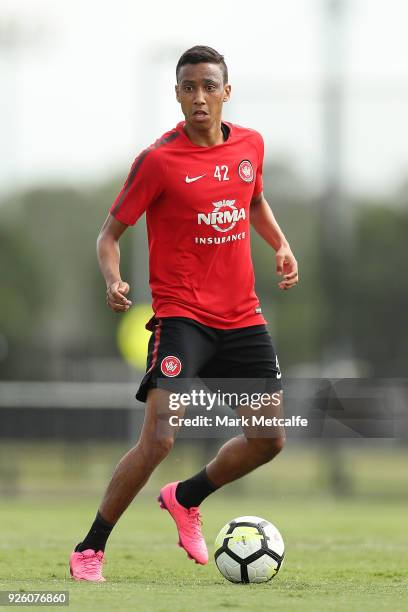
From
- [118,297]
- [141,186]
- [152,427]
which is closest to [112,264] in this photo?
[118,297]

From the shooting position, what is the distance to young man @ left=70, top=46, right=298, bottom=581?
259 inches

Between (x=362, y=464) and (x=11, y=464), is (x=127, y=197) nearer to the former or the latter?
(x=11, y=464)

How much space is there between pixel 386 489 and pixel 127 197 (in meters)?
12.4

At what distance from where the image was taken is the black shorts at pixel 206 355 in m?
6.52

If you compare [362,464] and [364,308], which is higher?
[364,308]

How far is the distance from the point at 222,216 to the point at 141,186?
0.44 meters

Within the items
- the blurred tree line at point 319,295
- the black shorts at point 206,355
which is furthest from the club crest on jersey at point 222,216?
the blurred tree line at point 319,295

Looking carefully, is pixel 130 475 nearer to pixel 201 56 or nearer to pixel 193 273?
pixel 193 273

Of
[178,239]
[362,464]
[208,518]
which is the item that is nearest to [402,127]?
[362,464]

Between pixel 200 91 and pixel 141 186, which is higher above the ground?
pixel 200 91

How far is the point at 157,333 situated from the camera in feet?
21.9

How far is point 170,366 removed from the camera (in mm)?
6484

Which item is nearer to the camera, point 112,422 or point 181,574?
point 181,574

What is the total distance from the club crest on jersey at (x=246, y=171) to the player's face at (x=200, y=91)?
298 millimetres
